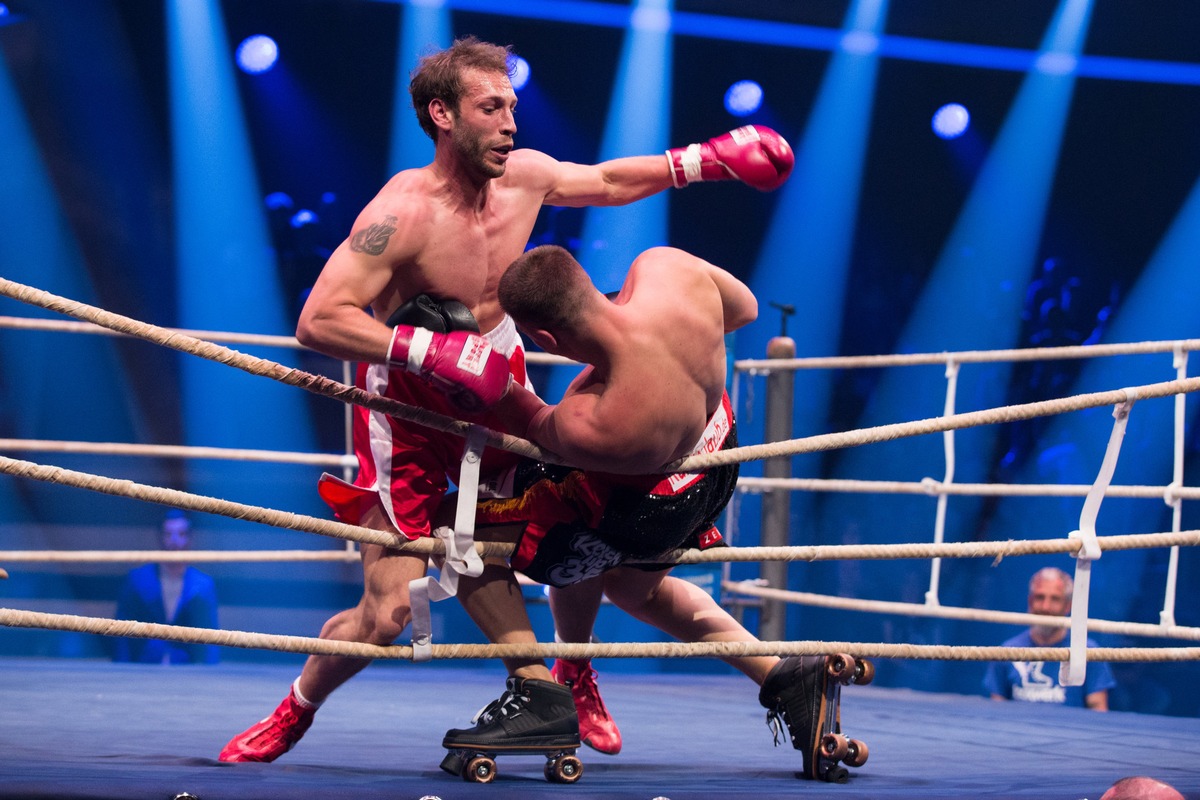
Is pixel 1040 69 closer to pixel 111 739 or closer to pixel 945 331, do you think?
pixel 945 331

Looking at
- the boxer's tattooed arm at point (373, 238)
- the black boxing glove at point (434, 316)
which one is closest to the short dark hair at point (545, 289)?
the black boxing glove at point (434, 316)

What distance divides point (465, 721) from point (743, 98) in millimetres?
4282

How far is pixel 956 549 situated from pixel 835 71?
476 cm

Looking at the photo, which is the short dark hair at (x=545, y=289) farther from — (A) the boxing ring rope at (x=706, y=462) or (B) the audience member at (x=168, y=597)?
(B) the audience member at (x=168, y=597)

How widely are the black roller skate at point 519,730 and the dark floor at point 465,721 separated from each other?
0.05 metres

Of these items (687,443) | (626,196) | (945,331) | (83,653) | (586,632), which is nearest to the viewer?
(687,443)

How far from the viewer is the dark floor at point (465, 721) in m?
1.68

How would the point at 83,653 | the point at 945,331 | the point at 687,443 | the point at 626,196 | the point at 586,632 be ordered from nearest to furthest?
the point at 687,443 → the point at 586,632 → the point at 626,196 → the point at 83,653 → the point at 945,331

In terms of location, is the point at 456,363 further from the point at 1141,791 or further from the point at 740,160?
the point at 1141,791

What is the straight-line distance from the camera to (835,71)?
598 centimetres

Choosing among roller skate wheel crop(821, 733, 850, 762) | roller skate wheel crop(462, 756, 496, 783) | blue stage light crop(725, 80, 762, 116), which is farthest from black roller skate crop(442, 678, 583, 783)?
blue stage light crop(725, 80, 762, 116)

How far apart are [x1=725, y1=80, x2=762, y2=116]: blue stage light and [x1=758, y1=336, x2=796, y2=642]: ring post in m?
2.91

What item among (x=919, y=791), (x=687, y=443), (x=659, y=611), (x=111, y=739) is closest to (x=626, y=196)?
(x=687, y=443)

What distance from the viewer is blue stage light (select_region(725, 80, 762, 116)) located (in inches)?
234
